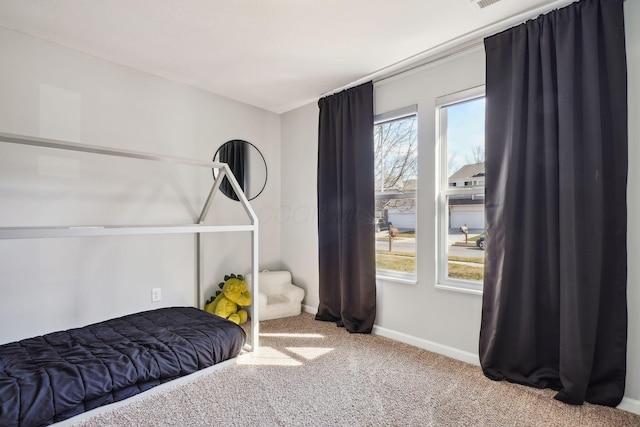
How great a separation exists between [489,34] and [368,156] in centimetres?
119

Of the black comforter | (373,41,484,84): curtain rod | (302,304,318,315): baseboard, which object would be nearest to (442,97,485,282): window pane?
(373,41,484,84): curtain rod

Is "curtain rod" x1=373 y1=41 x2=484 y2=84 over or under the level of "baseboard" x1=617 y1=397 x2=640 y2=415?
over

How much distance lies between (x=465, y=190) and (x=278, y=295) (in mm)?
2119

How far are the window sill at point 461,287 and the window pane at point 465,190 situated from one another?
0.05 m

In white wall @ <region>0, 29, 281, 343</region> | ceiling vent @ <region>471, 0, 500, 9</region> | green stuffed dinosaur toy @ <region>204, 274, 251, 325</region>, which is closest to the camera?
ceiling vent @ <region>471, 0, 500, 9</region>

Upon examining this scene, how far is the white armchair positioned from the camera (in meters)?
3.19

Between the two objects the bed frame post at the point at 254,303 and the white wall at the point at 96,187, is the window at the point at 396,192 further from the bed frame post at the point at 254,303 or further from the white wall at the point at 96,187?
the white wall at the point at 96,187

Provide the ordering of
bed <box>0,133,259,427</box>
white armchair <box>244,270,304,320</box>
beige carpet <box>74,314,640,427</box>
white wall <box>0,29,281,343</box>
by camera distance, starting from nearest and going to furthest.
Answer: bed <box>0,133,259,427</box> < beige carpet <box>74,314,640,427</box> < white wall <box>0,29,281,343</box> < white armchair <box>244,270,304,320</box>

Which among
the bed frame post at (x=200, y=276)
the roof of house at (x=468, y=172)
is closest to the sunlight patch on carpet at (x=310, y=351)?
the bed frame post at (x=200, y=276)

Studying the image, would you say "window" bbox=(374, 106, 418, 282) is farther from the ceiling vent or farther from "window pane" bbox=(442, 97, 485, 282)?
the ceiling vent

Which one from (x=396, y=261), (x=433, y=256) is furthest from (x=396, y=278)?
(x=433, y=256)

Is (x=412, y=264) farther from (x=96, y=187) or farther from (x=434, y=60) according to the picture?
(x=96, y=187)

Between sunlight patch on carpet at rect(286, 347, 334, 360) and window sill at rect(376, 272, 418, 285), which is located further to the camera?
window sill at rect(376, 272, 418, 285)

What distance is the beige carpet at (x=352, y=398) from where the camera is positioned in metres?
1.65
